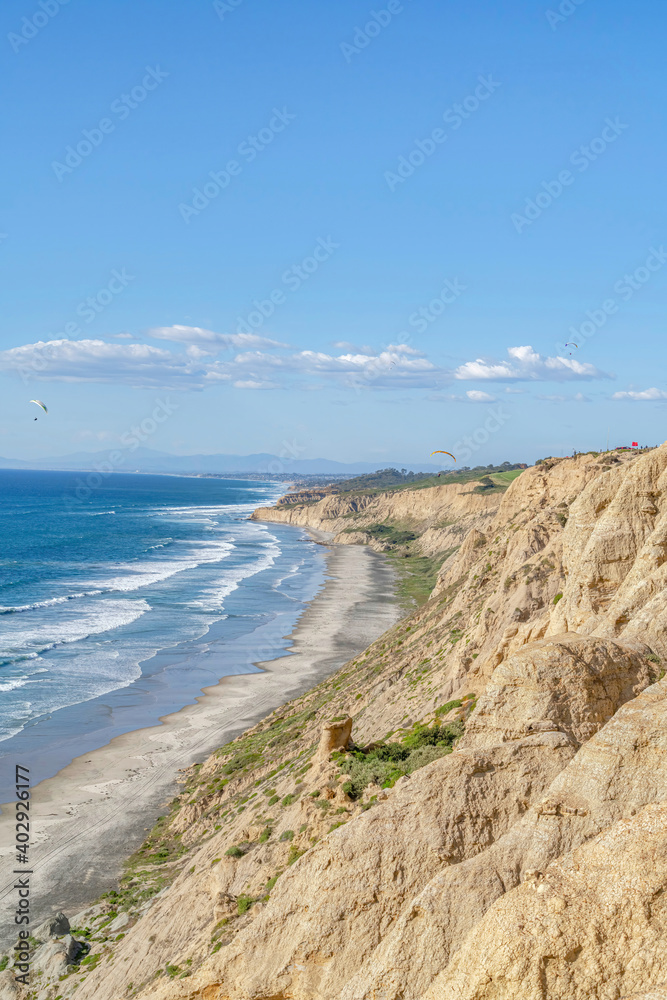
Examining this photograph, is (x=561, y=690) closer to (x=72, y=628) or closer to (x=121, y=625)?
(x=72, y=628)

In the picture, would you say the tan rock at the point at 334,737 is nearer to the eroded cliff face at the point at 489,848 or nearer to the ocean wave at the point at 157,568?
the eroded cliff face at the point at 489,848

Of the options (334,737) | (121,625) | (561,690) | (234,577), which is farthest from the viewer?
(234,577)

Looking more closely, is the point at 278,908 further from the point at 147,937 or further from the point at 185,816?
the point at 185,816

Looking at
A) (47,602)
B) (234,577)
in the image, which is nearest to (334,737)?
(47,602)

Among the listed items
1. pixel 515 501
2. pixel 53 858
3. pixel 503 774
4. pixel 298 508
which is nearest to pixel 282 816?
pixel 503 774

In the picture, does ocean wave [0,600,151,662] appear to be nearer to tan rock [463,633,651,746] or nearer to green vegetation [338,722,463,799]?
green vegetation [338,722,463,799]

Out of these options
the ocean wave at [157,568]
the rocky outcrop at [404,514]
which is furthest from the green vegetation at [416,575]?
the ocean wave at [157,568]

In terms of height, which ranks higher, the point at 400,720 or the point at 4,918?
the point at 400,720
